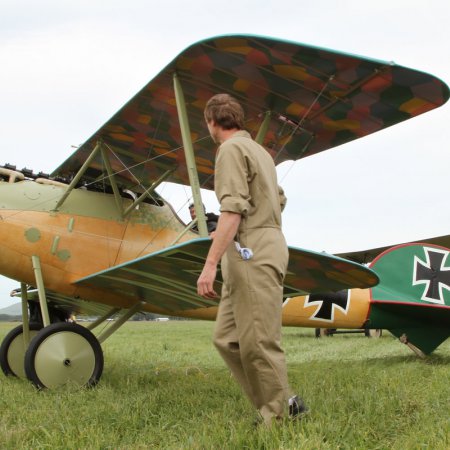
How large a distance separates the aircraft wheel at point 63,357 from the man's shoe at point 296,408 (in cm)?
238

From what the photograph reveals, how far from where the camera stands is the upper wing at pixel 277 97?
3.83 m

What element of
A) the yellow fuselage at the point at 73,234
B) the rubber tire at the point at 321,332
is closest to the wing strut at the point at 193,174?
the yellow fuselage at the point at 73,234

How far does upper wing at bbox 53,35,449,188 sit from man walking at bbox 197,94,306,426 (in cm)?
153

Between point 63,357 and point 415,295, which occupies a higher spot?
point 415,295

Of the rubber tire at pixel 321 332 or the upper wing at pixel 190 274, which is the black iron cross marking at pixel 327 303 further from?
the rubber tire at pixel 321 332

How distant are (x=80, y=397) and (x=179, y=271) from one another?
1.12 m

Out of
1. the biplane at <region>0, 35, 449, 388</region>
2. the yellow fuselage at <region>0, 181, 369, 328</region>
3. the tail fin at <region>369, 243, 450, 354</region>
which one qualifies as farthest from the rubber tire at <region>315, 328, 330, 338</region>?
the yellow fuselage at <region>0, 181, 369, 328</region>

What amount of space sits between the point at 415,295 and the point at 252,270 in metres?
5.32

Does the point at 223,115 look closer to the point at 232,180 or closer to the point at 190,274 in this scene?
the point at 232,180

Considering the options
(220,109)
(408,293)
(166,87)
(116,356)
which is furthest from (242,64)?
(116,356)

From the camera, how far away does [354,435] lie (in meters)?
2.34

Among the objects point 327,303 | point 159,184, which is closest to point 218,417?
point 159,184

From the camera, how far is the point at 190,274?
152 inches

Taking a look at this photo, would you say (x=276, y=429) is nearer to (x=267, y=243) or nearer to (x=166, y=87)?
(x=267, y=243)
